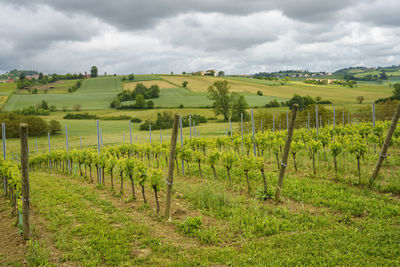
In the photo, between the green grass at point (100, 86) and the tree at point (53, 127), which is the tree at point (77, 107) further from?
the green grass at point (100, 86)

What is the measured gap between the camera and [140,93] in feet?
227

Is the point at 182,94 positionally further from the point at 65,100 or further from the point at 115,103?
the point at 65,100

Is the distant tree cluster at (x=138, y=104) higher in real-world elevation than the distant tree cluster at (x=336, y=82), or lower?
lower

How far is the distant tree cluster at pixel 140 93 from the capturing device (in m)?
68.2

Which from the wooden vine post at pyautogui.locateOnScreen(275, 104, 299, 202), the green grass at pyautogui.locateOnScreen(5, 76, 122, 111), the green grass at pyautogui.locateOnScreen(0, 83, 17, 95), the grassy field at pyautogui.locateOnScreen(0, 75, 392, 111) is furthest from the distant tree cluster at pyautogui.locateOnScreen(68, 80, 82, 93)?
the wooden vine post at pyautogui.locateOnScreen(275, 104, 299, 202)

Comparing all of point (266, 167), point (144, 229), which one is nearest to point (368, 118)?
point (266, 167)

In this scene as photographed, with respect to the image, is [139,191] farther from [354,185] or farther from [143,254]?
[354,185]

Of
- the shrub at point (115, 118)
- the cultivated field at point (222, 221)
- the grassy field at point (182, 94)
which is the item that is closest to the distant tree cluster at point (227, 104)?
the grassy field at point (182, 94)

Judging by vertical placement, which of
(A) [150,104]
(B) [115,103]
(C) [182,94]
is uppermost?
(C) [182,94]

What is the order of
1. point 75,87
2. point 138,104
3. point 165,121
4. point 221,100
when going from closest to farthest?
point 165,121 → point 221,100 → point 138,104 → point 75,87

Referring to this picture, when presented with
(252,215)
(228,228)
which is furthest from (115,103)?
(228,228)

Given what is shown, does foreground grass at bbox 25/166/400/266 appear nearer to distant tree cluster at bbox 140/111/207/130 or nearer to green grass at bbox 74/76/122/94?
distant tree cluster at bbox 140/111/207/130

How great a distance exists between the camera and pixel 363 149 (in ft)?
28.7

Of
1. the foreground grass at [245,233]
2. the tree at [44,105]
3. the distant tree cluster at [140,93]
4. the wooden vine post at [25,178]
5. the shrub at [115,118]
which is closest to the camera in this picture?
the foreground grass at [245,233]
